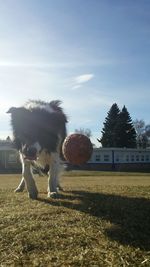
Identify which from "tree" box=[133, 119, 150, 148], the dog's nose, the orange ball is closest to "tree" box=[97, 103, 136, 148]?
"tree" box=[133, 119, 150, 148]

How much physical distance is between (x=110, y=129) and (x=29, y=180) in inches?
2977

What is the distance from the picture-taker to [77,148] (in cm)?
1152

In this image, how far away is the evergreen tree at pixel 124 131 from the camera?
85.6m

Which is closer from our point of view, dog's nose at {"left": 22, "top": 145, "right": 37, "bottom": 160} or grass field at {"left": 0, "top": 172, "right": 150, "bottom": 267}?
grass field at {"left": 0, "top": 172, "right": 150, "bottom": 267}

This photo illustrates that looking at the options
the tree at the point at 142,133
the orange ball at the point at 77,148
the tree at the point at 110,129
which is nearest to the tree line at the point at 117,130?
the tree at the point at 110,129

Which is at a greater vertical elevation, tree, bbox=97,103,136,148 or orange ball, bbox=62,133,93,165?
tree, bbox=97,103,136,148

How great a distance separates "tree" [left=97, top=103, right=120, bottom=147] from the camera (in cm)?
8562

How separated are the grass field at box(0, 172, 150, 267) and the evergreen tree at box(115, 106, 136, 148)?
75918 mm

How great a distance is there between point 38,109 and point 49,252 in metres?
5.47

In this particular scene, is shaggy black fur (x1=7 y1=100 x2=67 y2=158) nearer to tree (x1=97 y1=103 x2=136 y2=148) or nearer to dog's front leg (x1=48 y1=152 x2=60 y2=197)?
dog's front leg (x1=48 y1=152 x2=60 y2=197)

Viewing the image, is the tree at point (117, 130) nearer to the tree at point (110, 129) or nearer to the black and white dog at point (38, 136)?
the tree at point (110, 129)

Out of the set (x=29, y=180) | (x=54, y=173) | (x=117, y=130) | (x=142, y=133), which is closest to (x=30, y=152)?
(x=29, y=180)

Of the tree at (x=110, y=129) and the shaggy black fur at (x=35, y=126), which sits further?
the tree at (x=110, y=129)

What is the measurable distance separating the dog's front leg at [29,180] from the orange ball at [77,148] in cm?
93
